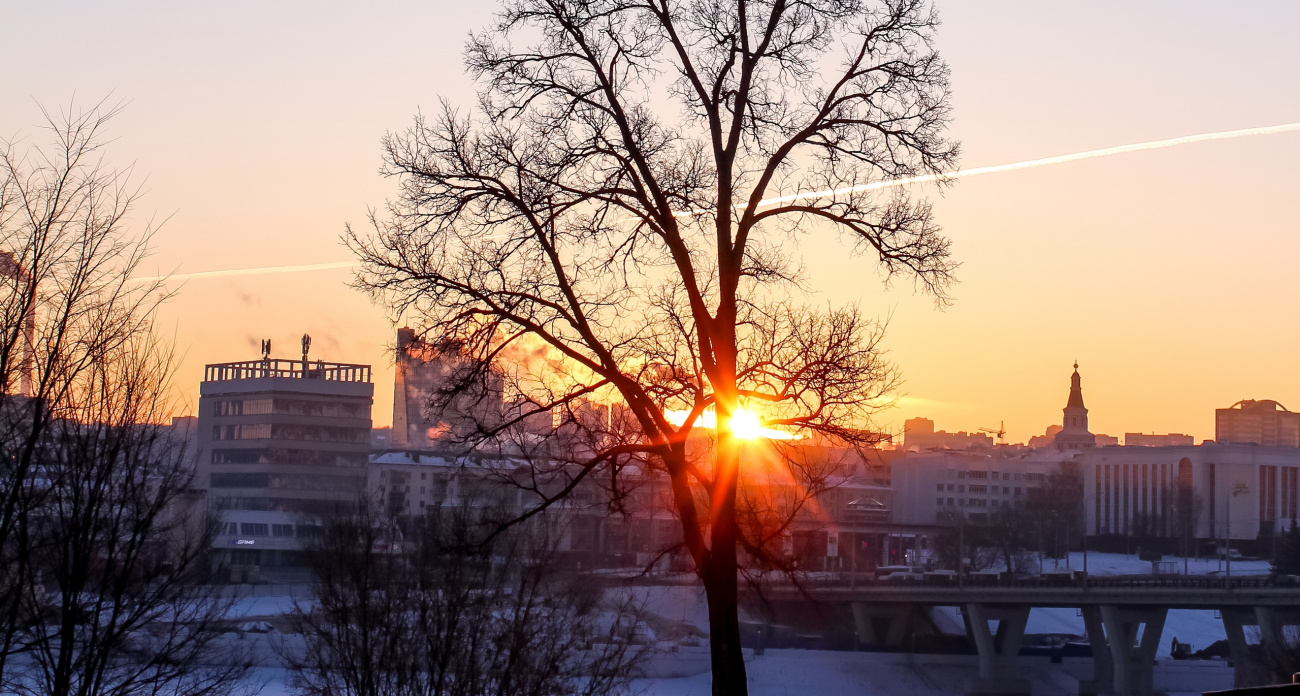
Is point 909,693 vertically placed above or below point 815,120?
below

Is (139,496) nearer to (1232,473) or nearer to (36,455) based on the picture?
(36,455)

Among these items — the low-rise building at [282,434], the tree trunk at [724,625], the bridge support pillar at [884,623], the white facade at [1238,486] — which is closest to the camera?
the tree trunk at [724,625]

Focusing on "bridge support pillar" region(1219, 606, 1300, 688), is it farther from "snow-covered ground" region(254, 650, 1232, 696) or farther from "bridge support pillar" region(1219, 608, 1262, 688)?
"snow-covered ground" region(254, 650, 1232, 696)

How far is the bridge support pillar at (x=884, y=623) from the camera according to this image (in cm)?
10614

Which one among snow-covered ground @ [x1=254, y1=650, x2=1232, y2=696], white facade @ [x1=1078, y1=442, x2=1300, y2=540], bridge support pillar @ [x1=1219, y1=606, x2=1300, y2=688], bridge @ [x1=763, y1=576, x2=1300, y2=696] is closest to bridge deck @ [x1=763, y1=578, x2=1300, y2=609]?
bridge @ [x1=763, y1=576, x2=1300, y2=696]

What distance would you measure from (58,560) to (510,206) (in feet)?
21.1

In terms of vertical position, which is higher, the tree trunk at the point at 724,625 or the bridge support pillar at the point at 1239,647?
the tree trunk at the point at 724,625

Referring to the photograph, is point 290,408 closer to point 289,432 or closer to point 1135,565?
point 289,432

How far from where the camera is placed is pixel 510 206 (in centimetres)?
1577

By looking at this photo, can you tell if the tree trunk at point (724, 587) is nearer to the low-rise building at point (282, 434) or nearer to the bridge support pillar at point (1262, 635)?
the bridge support pillar at point (1262, 635)

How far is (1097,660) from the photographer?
319 feet

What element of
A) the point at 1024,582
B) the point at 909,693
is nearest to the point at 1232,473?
the point at 1024,582

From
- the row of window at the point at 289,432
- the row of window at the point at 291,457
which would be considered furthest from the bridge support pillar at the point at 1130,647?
the row of window at the point at 289,432

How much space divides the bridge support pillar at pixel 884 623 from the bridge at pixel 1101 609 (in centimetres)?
14
